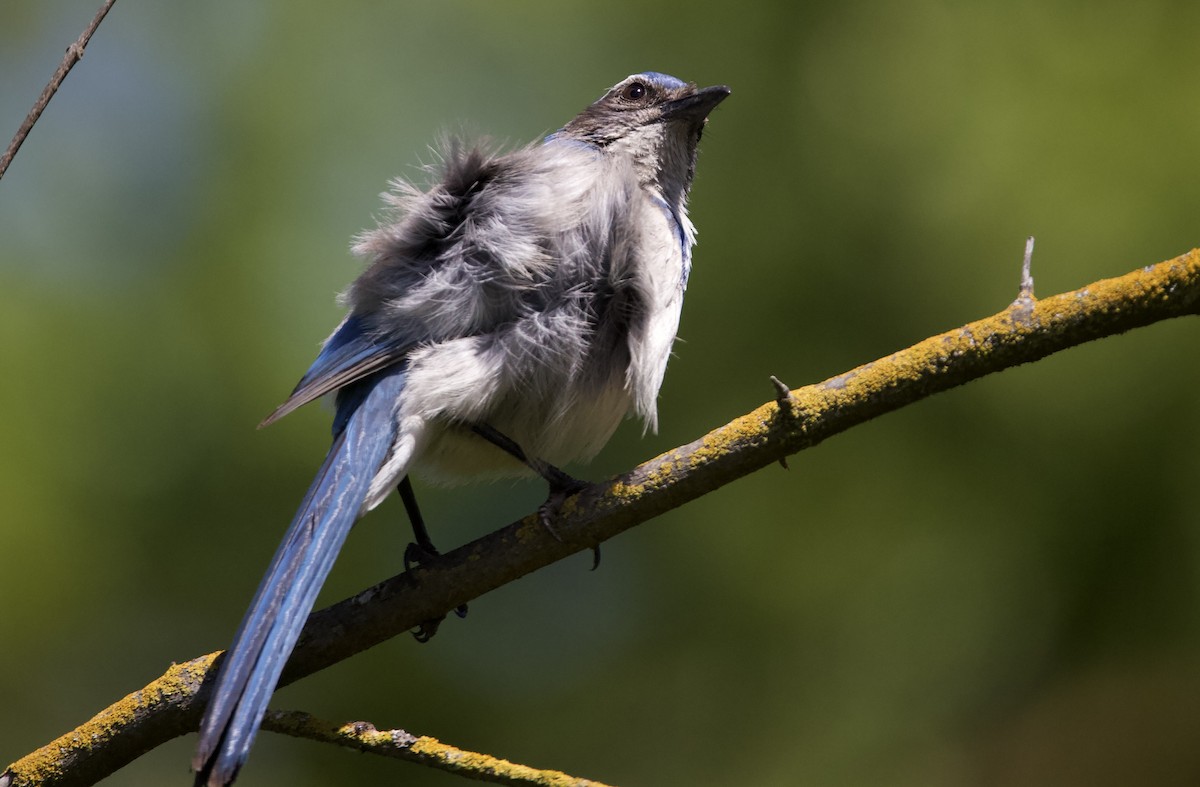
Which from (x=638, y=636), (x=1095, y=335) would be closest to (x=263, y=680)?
(x=1095, y=335)

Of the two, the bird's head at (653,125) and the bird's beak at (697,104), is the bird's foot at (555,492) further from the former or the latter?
the bird's beak at (697,104)

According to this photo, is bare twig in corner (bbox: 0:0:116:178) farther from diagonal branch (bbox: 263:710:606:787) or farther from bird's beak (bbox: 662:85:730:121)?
bird's beak (bbox: 662:85:730:121)

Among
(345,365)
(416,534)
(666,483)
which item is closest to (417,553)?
(416,534)

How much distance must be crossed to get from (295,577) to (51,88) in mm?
1274

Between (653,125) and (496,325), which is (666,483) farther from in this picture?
(653,125)

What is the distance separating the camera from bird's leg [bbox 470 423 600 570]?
122 inches

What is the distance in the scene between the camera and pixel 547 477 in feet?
11.5

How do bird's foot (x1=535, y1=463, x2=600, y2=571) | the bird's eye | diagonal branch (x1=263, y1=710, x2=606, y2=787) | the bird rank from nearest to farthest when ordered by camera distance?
diagonal branch (x1=263, y1=710, x2=606, y2=787)
bird's foot (x1=535, y1=463, x2=600, y2=571)
the bird
the bird's eye

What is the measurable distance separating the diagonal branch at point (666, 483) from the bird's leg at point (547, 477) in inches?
1.2

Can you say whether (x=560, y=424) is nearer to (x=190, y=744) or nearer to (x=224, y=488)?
(x=224, y=488)

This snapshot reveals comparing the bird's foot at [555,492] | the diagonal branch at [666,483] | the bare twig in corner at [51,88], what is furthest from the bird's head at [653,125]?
the bare twig in corner at [51,88]

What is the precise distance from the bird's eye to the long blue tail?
1639mm

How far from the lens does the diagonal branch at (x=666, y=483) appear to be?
269 centimetres

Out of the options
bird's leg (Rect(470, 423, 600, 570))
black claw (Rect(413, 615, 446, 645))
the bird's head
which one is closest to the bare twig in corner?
bird's leg (Rect(470, 423, 600, 570))
